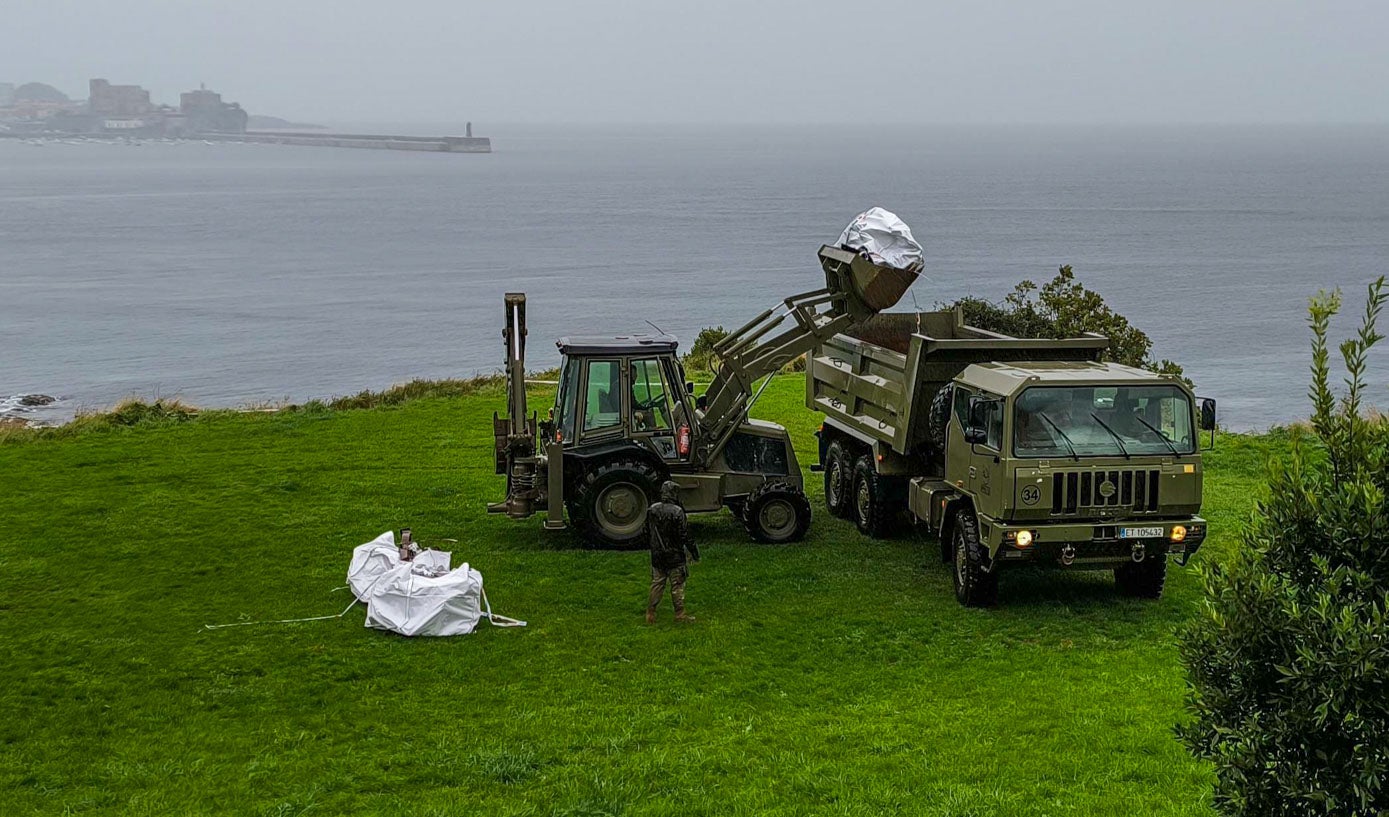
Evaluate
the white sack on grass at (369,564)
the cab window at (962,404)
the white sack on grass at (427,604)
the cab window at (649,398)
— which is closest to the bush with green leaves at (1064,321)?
the cab window at (649,398)

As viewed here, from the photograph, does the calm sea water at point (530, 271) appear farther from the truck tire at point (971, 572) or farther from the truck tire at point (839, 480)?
the truck tire at point (971, 572)

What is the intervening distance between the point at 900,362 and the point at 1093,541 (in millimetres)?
3879

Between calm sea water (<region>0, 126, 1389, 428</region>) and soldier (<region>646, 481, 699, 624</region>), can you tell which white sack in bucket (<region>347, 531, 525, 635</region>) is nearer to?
soldier (<region>646, 481, 699, 624</region>)

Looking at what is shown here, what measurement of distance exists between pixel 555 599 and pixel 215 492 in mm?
8368

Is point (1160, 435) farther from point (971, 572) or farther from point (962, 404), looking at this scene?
point (971, 572)

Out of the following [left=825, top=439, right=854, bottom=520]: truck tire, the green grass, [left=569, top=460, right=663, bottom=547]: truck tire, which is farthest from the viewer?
[left=825, top=439, right=854, bottom=520]: truck tire

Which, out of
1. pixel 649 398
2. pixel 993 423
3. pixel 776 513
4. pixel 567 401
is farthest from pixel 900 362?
pixel 567 401

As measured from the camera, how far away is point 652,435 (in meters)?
17.6

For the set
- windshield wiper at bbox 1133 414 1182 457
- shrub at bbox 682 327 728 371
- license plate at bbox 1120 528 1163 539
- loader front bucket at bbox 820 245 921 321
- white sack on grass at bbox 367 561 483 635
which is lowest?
white sack on grass at bbox 367 561 483 635

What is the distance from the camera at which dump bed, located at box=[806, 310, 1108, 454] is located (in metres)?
16.2

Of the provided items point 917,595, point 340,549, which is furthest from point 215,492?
point 917,595

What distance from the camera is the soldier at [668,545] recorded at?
13805mm

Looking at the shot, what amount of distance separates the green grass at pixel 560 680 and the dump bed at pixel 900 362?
1.57m

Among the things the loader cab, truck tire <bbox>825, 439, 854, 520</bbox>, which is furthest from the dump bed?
the loader cab
